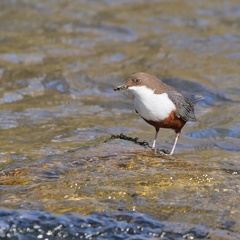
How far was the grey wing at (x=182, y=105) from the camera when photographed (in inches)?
238

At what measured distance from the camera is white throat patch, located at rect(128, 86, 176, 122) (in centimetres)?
583

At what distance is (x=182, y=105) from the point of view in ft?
20.1

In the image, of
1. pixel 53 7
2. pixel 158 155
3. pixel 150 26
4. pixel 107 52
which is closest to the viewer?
pixel 158 155

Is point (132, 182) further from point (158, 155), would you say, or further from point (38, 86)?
point (38, 86)

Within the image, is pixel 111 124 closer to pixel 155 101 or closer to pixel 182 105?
pixel 182 105

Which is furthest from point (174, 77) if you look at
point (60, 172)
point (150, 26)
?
point (60, 172)

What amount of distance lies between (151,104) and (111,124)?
9.50 ft

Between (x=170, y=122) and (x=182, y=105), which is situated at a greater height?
(x=182, y=105)

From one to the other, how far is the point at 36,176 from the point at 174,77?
18.0 ft

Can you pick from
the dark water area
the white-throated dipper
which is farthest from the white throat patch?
the dark water area

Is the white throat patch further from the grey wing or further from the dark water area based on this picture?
the dark water area

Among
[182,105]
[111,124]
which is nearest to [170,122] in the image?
[182,105]

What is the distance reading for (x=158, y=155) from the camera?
20.2 ft

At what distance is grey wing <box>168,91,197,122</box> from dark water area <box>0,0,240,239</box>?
41 centimetres
